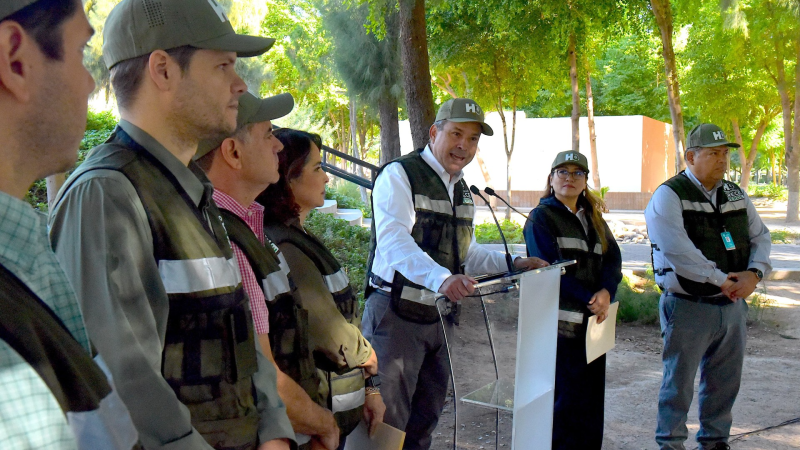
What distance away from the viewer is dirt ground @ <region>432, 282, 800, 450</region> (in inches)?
188

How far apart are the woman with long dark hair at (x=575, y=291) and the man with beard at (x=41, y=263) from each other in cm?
382

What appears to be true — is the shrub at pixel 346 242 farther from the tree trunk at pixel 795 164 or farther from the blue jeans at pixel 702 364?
the tree trunk at pixel 795 164

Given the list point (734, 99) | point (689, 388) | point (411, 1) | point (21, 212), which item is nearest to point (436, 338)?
point (689, 388)

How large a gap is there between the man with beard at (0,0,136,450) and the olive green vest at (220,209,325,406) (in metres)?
1.19

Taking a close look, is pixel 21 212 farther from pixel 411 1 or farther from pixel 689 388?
pixel 411 1

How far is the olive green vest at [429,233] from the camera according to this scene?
4.02 meters

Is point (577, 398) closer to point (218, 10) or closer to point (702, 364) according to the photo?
point (702, 364)

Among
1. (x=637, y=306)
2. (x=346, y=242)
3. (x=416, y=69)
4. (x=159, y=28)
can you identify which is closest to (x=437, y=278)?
(x=159, y=28)

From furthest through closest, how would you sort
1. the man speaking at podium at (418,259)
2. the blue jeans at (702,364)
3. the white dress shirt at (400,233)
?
the blue jeans at (702,364) < the man speaking at podium at (418,259) < the white dress shirt at (400,233)

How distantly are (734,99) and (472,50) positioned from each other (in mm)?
15013

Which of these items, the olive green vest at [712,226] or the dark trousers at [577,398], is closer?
the dark trousers at [577,398]

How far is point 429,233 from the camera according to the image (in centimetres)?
414

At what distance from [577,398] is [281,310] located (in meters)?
2.92

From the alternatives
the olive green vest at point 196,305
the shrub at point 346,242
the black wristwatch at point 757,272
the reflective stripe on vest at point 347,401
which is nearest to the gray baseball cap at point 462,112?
the reflective stripe on vest at point 347,401
